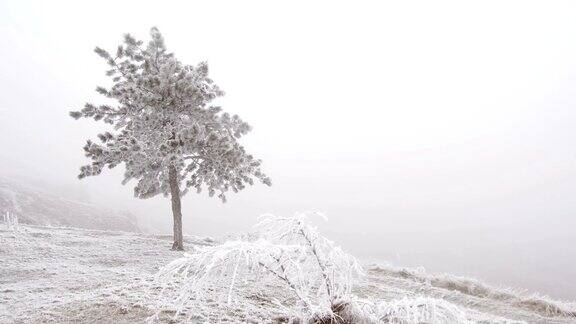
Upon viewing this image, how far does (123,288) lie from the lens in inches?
426

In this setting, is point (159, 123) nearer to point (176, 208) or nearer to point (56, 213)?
point (176, 208)

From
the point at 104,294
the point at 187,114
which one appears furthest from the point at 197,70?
the point at 104,294

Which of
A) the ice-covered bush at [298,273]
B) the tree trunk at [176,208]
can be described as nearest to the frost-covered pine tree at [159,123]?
the tree trunk at [176,208]

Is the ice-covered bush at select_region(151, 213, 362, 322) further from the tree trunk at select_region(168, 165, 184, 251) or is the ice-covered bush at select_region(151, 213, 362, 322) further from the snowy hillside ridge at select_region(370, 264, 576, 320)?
the tree trunk at select_region(168, 165, 184, 251)

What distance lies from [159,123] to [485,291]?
1624 cm

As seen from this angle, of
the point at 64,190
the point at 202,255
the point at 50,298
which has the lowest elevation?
the point at 50,298

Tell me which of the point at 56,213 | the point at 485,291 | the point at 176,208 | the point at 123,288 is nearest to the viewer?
the point at 123,288

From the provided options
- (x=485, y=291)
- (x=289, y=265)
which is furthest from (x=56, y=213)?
(x=289, y=265)

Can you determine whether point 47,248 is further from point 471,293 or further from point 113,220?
point 113,220

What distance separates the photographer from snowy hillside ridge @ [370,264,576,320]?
638 inches

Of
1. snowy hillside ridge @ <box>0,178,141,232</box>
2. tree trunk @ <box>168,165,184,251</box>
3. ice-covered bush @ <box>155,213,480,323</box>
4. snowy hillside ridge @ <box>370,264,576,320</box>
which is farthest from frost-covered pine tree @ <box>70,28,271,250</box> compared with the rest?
snowy hillside ridge @ <box>0,178,141,232</box>

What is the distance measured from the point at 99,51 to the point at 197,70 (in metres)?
4.34

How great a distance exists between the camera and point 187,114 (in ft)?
67.1

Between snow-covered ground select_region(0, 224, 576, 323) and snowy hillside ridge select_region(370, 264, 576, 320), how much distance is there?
0.12 feet
